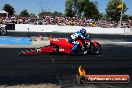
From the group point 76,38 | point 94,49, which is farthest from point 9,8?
point 76,38

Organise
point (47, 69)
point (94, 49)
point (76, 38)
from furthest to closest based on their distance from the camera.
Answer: point (94, 49)
point (76, 38)
point (47, 69)

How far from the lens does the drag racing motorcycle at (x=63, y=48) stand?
1903 cm

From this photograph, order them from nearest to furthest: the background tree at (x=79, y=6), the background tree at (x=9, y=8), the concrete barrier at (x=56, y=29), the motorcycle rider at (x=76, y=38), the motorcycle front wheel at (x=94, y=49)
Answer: the motorcycle rider at (x=76, y=38) → the motorcycle front wheel at (x=94, y=49) → the concrete barrier at (x=56, y=29) → the background tree at (x=79, y=6) → the background tree at (x=9, y=8)

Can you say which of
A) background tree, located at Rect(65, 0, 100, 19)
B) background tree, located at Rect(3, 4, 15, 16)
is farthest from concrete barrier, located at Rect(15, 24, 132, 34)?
background tree, located at Rect(3, 4, 15, 16)

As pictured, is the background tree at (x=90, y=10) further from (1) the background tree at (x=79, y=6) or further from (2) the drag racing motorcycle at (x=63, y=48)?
(2) the drag racing motorcycle at (x=63, y=48)

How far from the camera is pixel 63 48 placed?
64.3 ft

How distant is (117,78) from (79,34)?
11.0m

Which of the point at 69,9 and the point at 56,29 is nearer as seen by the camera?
the point at 56,29

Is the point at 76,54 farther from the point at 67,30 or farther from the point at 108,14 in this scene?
the point at 108,14

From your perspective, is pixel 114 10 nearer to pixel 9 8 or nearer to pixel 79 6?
pixel 79 6

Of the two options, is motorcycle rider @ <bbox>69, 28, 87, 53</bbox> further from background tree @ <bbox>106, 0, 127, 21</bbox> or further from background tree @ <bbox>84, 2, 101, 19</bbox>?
background tree @ <bbox>106, 0, 127, 21</bbox>

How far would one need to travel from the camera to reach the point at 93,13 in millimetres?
85375

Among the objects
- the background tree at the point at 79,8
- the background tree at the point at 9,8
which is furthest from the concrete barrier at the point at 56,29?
the background tree at the point at 9,8

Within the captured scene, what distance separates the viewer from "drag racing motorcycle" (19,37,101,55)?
749 inches
